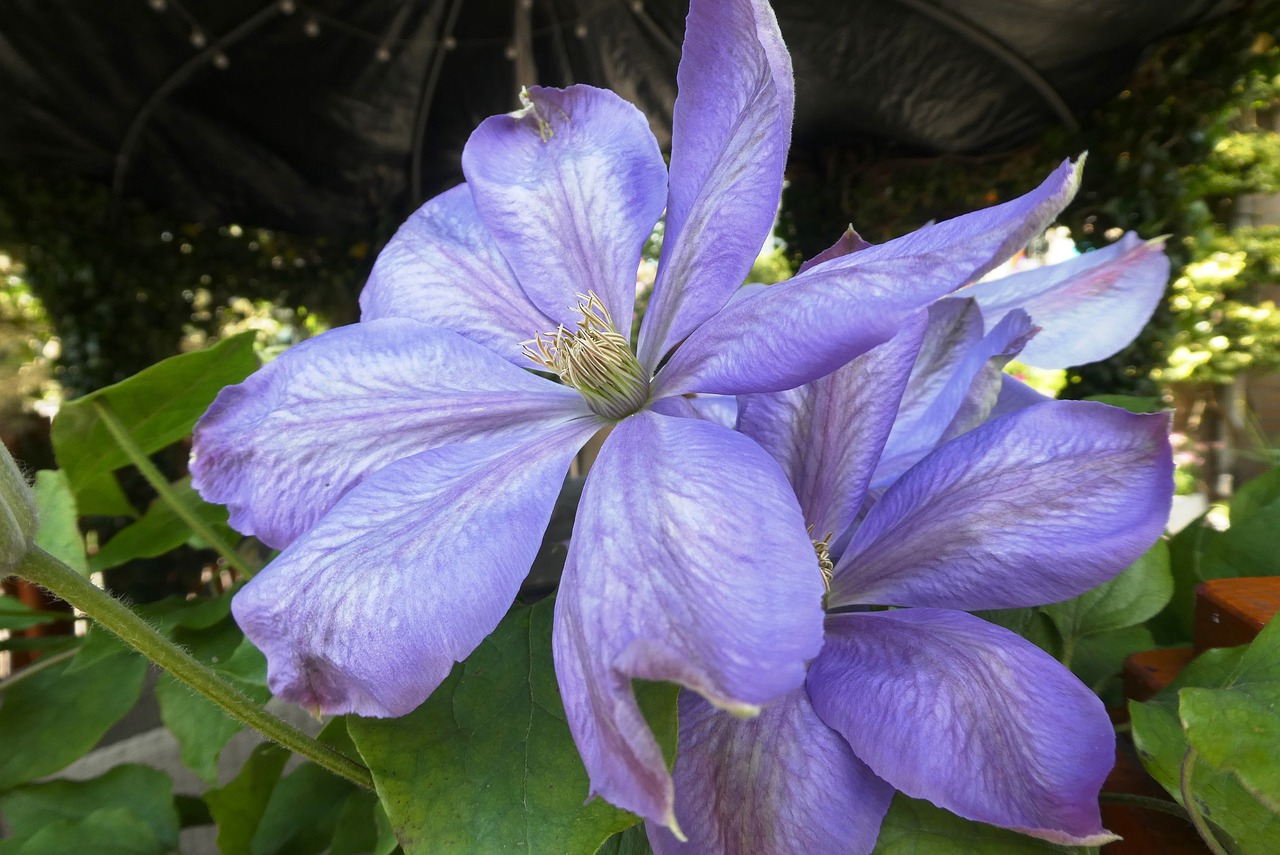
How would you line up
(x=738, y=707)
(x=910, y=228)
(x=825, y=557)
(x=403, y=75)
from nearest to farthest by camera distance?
(x=738, y=707) < (x=825, y=557) < (x=403, y=75) < (x=910, y=228)

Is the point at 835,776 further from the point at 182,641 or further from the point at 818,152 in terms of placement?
the point at 818,152

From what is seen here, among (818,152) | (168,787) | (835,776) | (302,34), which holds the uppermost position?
(302,34)


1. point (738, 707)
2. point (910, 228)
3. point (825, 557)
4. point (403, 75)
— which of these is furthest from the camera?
point (910, 228)

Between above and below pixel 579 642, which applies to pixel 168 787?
below

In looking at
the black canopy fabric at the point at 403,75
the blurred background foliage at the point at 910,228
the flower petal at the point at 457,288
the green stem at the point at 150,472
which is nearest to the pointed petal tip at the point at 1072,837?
the flower petal at the point at 457,288

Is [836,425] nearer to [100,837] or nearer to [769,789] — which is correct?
[769,789]

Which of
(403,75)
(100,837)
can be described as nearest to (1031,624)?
(100,837)

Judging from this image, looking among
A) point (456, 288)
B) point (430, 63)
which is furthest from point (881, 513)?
point (430, 63)

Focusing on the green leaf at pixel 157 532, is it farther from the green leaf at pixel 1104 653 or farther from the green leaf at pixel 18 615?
the green leaf at pixel 1104 653
